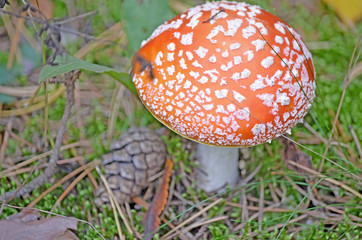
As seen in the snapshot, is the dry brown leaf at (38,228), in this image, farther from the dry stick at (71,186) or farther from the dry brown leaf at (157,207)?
the dry brown leaf at (157,207)

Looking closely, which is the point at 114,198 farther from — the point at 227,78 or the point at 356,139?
the point at 356,139

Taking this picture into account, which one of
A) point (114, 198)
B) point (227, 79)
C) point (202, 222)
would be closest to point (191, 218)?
point (202, 222)

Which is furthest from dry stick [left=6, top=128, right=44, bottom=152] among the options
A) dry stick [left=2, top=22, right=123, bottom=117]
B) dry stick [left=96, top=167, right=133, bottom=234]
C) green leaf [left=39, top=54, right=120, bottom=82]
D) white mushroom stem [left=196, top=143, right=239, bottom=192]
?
white mushroom stem [left=196, top=143, right=239, bottom=192]

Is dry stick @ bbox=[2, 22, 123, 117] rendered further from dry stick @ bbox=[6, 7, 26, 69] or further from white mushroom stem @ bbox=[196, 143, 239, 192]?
white mushroom stem @ bbox=[196, 143, 239, 192]

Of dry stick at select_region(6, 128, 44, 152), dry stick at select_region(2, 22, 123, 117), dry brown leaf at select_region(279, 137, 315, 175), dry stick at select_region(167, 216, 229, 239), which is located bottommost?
dry stick at select_region(167, 216, 229, 239)

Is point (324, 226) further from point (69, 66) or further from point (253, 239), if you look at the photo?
point (69, 66)

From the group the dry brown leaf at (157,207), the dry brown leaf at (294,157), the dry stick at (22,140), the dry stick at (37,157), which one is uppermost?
the dry stick at (22,140)

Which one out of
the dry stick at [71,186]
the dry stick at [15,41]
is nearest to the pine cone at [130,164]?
the dry stick at [71,186]
